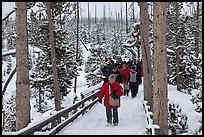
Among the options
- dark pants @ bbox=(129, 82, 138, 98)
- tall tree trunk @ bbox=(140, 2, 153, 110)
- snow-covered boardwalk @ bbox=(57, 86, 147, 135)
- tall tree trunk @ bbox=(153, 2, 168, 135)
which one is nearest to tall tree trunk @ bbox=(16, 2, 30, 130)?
snow-covered boardwalk @ bbox=(57, 86, 147, 135)

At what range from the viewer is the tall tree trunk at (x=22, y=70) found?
11008 mm

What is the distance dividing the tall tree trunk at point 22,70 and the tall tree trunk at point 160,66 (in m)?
4.01

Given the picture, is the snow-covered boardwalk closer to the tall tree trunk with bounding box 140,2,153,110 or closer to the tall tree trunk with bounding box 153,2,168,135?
the tall tree trunk with bounding box 140,2,153,110

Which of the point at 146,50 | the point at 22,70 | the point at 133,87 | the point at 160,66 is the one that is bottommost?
the point at 133,87

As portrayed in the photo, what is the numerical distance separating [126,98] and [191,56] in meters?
17.3

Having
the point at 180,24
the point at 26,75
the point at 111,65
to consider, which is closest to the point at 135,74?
the point at 111,65

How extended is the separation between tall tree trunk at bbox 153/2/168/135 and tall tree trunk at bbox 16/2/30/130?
4011 mm

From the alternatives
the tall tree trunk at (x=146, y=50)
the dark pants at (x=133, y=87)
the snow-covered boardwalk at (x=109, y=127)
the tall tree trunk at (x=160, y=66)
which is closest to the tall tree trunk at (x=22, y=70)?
the snow-covered boardwalk at (x=109, y=127)

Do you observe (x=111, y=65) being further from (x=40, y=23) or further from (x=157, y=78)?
(x=157, y=78)

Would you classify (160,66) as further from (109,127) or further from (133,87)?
(133,87)

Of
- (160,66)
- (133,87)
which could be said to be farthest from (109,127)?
(133,87)

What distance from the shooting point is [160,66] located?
9.71 metres

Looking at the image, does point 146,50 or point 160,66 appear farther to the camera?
point 146,50

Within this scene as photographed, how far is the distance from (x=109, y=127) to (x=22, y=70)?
323 cm
